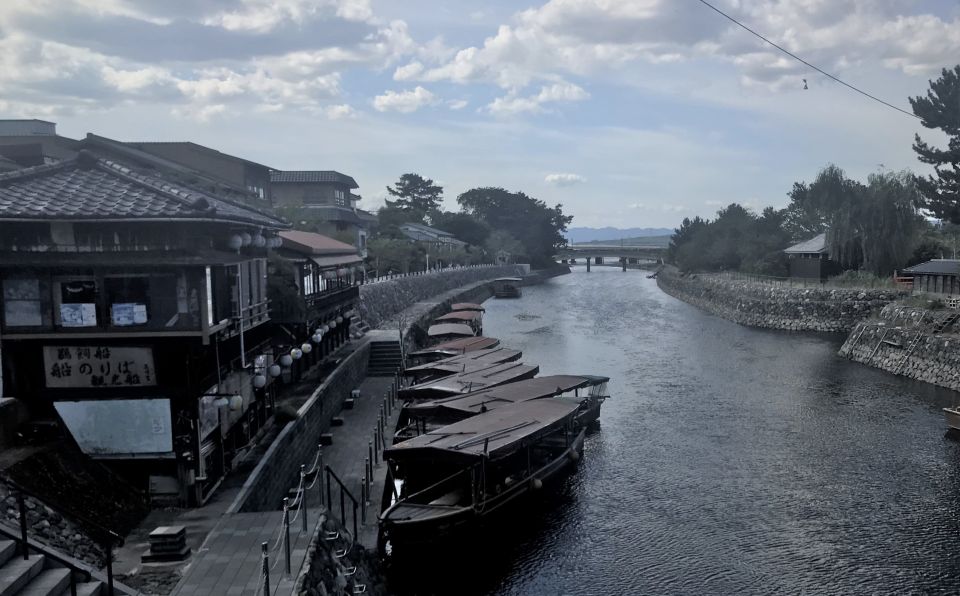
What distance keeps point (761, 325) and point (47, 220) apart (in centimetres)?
6219

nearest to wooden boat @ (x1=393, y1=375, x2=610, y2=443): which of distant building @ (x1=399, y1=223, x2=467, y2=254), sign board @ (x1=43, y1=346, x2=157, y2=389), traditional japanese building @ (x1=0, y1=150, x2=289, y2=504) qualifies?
traditional japanese building @ (x1=0, y1=150, x2=289, y2=504)

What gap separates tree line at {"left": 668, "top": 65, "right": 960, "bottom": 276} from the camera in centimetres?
4712

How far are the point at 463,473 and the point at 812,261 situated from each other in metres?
62.1

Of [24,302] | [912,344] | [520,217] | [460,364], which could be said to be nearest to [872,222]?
[912,344]

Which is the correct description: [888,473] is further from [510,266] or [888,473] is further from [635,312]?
[510,266]

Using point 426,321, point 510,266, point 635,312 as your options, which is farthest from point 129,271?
point 510,266

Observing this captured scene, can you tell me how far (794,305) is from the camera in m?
64.0

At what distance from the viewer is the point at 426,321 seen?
2100 inches

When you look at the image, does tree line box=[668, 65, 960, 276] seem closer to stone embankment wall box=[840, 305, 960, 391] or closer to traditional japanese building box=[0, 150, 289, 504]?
stone embankment wall box=[840, 305, 960, 391]

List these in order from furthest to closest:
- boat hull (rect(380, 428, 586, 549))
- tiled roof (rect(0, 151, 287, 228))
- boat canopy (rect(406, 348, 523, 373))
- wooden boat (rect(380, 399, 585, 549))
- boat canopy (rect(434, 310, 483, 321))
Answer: boat canopy (rect(434, 310, 483, 321)) → boat canopy (rect(406, 348, 523, 373)) → wooden boat (rect(380, 399, 585, 549)) → boat hull (rect(380, 428, 586, 549)) → tiled roof (rect(0, 151, 287, 228))

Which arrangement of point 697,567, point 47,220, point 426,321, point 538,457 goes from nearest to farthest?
1. point 47,220
2. point 697,567
3. point 538,457
4. point 426,321

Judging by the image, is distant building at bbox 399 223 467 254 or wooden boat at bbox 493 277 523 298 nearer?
distant building at bbox 399 223 467 254

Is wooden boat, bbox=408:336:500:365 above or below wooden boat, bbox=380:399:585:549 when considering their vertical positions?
above

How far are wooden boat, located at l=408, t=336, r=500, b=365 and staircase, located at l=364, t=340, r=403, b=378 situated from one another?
88 centimetres
